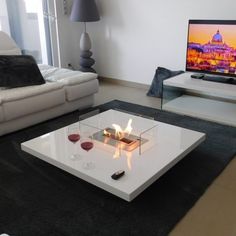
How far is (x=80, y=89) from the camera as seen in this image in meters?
3.27

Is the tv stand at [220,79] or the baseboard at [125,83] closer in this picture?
the tv stand at [220,79]

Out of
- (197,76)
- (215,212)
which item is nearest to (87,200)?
(215,212)

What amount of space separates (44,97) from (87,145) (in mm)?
1135

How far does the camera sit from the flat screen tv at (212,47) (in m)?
3.09

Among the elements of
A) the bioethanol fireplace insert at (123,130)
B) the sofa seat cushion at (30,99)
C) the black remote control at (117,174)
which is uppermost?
the sofa seat cushion at (30,99)

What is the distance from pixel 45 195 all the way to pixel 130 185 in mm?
645

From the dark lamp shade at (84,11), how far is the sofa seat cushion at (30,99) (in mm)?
1559

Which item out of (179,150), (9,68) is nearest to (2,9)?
(9,68)

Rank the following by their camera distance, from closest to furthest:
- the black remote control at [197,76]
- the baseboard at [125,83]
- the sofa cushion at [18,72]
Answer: the sofa cushion at [18,72] → the black remote control at [197,76] → the baseboard at [125,83]

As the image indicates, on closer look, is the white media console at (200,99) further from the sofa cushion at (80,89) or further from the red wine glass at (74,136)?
the red wine glass at (74,136)

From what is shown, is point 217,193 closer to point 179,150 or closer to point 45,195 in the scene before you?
point 179,150

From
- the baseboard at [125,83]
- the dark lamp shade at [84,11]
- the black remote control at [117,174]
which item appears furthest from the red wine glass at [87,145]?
the dark lamp shade at [84,11]

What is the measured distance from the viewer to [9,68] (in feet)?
9.78

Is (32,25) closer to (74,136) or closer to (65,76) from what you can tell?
(65,76)
